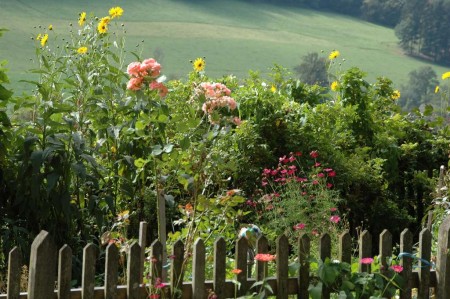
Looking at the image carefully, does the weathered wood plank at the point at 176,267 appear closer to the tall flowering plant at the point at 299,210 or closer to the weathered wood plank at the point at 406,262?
the weathered wood plank at the point at 406,262

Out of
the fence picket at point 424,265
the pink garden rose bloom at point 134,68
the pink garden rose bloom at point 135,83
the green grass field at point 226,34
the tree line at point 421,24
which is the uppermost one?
the pink garden rose bloom at point 134,68

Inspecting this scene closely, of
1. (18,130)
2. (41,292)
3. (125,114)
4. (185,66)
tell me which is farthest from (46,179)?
(185,66)

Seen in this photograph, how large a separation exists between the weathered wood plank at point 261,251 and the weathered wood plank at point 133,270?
51cm

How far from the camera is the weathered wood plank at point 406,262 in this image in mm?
3703

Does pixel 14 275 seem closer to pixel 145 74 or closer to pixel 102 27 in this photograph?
pixel 145 74

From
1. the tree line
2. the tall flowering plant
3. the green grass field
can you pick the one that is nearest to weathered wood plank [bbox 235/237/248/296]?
the tall flowering plant

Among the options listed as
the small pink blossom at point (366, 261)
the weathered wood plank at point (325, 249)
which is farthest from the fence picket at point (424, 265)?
the weathered wood plank at point (325, 249)

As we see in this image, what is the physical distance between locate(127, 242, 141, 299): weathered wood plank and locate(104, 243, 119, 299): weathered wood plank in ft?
0.20

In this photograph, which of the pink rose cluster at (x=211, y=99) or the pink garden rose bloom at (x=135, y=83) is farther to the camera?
the pink rose cluster at (x=211, y=99)

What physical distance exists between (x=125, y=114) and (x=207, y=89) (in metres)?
0.69

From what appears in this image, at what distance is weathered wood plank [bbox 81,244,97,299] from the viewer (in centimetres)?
315

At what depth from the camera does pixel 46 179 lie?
184 inches

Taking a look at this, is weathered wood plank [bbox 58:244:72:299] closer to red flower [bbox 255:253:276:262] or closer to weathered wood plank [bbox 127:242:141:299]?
weathered wood plank [bbox 127:242:141:299]

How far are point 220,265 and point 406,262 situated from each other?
0.91 m
